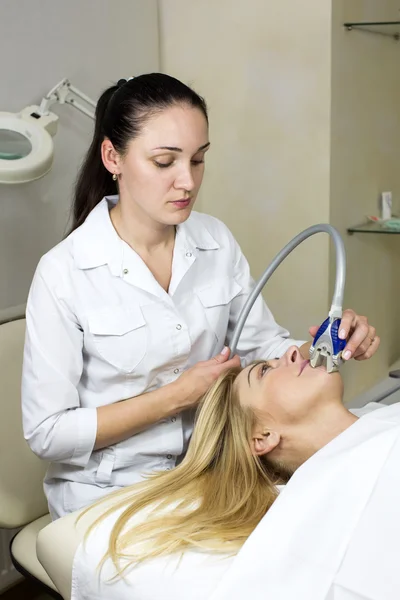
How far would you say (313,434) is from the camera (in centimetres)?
133

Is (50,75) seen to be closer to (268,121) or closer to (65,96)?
(65,96)

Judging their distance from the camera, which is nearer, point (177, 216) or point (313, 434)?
point (313, 434)

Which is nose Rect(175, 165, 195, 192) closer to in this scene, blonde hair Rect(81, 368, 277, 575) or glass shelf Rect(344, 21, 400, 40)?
blonde hair Rect(81, 368, 277, 575)

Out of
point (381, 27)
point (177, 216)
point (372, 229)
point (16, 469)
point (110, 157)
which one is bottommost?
point (16, 469)

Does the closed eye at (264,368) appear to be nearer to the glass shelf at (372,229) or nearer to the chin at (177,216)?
the chin at (177,216)

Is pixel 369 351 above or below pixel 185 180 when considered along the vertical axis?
below

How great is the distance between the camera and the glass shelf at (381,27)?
2229 millimetres

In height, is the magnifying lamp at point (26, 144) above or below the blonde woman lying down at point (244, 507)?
above

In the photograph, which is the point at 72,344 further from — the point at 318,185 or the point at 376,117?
the point at 376,117

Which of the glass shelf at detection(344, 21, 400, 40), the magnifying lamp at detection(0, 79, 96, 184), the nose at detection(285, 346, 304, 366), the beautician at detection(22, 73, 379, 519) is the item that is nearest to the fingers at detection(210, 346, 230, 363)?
the beautician at detection(22, 73, 379, 519)

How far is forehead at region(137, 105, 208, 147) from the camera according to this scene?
4.63 feet

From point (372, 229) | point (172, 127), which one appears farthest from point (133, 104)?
point (372, 229)

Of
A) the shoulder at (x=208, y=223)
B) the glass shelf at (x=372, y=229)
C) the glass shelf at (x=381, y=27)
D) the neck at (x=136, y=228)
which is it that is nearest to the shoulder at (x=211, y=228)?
the shoulder at (x=208, y=223)

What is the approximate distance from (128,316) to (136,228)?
18cm
